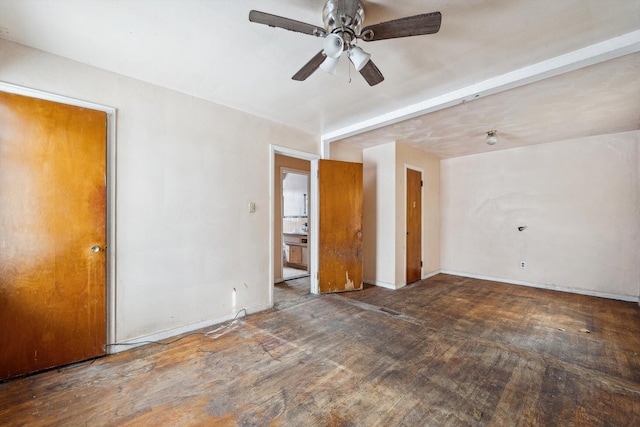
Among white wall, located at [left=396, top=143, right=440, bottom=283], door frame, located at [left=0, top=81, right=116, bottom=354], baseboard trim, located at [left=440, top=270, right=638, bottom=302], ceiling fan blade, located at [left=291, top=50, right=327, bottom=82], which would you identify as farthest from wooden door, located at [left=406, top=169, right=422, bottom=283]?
door frame, located at [left=0, top=81, right=116, bottom=354]

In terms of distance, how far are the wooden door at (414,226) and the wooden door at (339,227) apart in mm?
1001

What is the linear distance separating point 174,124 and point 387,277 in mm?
3750

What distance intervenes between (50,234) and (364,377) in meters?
2.70

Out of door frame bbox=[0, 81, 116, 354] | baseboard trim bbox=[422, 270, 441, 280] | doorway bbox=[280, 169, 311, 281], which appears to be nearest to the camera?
door frame bbox=[0, 81, 116, 354]

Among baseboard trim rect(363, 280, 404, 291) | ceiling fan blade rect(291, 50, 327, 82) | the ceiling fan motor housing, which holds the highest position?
the ceiling fan motor housing

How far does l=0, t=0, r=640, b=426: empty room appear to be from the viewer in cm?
166

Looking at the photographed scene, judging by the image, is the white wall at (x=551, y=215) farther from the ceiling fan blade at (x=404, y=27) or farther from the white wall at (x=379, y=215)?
the ceiling fan blade at (x=404, y=27)

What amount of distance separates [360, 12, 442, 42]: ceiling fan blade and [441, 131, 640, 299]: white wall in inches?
171

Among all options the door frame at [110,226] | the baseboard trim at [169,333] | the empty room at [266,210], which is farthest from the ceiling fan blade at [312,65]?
the baseboard trim at [169,333]

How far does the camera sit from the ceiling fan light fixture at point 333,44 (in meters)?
1.57

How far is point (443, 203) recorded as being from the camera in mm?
5613

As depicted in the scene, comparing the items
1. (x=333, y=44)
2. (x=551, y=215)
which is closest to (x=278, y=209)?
(x=333, y=44)

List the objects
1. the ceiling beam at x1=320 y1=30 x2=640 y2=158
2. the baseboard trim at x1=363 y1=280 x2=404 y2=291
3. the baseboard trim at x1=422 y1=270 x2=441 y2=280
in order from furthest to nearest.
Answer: the baseboard trim at x1=422 y1=270 x2=441 y2=280 < the baseboard trim at x1=363 y1=280 x2=404 y2=291 < the ceiling beam at x1=320 y1=30 x2=640 y2=158

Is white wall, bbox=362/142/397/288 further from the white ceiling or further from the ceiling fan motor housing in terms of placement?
the ceiling fan motor housing
